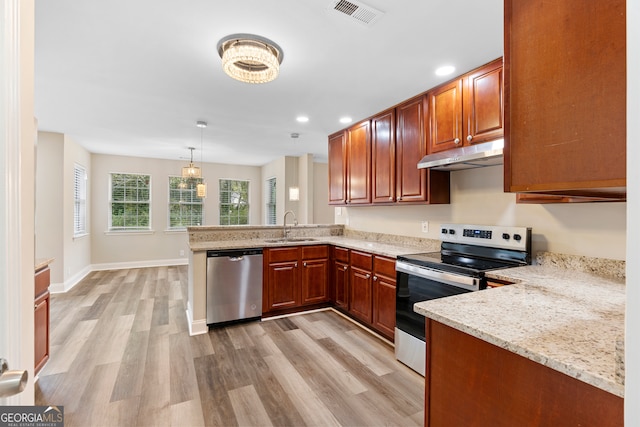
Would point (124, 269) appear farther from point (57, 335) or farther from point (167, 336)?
point (167, 336)

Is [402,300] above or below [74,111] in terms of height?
below

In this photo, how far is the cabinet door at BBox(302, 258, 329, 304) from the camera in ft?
11.7

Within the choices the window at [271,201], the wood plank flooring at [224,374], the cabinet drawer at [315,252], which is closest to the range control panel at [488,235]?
the wood plank flooring at [224,374]

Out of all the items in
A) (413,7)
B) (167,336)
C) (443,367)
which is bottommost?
(167,336)

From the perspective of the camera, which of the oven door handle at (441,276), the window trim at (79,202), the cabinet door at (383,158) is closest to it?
the oven door handle at (441,276)

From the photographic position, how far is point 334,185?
166 inches

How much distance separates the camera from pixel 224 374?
→ 2291mm

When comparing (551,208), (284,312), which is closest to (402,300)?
(551,208)

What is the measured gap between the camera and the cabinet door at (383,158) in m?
3.22

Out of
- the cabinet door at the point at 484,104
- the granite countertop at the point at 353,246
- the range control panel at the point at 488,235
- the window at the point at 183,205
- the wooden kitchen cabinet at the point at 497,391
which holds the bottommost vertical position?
the wooden kitchen cabinet at the point at 497,391

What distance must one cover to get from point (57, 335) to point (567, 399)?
159 inches

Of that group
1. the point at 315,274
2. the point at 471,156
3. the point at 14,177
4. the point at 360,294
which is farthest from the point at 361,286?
the point at 14,177

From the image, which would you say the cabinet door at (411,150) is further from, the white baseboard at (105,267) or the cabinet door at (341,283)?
the white baseboard at (105,267)

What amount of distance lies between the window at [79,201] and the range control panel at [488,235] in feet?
19.6
